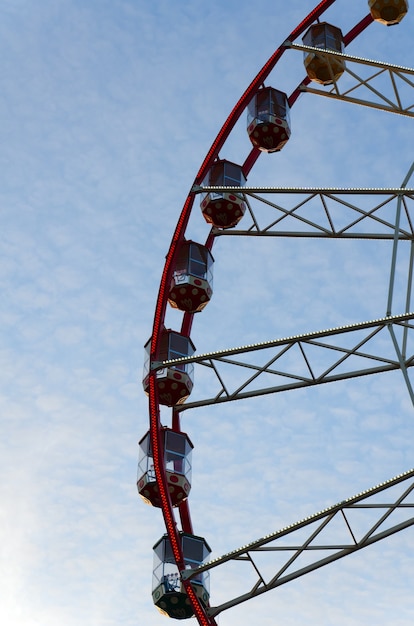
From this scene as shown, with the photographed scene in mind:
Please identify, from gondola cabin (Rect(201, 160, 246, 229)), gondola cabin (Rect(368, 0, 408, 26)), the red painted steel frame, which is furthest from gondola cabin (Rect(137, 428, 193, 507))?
gondola cabin (Rect(368, 0, 408, 26))

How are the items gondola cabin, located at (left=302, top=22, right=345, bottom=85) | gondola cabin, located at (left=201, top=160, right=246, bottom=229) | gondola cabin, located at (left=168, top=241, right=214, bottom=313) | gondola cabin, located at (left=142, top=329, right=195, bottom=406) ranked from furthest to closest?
gondola cabin, located at (left=302, top=22, right=345, bottom=85), gondola cabin, located at (left=201, top=160, right=246, bottom=229), gondola cabin, located at (left=168, top=241, right=214, bottom=313), gondola cabin, located at (left=142, top=329, right=195, bottom=406)

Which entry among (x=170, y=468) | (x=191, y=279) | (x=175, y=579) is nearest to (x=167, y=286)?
(x=191, y=279)

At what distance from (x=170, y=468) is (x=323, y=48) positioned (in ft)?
32.5

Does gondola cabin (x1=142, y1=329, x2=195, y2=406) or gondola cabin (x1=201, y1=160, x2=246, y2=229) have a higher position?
gondola cabin (x1=201, y1=160, x2=246, y2=229)

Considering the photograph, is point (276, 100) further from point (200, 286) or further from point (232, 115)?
point (200, 286)

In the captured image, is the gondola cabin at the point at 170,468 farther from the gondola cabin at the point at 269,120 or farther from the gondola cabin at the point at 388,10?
the gondola cabin at the point at 388,10

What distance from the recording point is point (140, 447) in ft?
65.1

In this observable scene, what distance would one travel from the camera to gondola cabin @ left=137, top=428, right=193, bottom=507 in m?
19.1

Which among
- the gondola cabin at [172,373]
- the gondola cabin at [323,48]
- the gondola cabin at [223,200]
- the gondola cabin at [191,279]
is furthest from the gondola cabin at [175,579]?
the gondola cabin at [323,48]

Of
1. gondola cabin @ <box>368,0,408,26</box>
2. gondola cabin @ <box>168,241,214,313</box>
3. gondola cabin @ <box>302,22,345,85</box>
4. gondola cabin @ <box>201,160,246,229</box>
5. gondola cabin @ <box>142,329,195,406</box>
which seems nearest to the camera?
gondola cabin @ <box>142,329,195,406</box>

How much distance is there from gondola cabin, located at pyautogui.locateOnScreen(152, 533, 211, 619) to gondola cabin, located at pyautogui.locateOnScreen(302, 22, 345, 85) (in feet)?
34.4

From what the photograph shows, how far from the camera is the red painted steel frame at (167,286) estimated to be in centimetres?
1791

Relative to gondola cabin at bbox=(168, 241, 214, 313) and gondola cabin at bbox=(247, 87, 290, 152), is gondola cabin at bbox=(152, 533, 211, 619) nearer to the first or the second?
gondola cabin at bbox=(168, 241, 214, 313)

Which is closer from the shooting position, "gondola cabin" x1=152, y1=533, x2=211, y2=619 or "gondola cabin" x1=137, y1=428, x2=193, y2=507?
"gondola cabin" x1=152, y1=533, x2=211, y2=619
